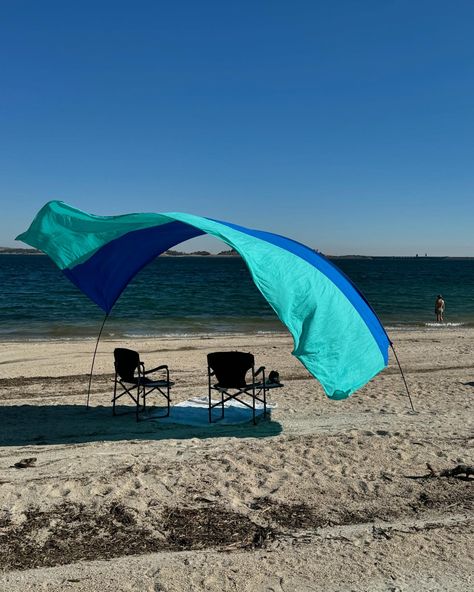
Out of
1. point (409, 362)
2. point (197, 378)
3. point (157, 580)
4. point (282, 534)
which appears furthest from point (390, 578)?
point (409, 362)

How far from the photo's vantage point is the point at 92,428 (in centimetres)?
681

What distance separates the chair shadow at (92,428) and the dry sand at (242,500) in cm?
3

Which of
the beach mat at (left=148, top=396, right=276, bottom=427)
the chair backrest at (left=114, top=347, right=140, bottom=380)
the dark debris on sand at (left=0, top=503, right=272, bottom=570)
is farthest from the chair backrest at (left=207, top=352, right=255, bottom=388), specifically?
the dark debris on sand at (left=0, top=503, right=272, bottom=570)

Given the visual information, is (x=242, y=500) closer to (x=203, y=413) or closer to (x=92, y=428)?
(x=92, y=428)

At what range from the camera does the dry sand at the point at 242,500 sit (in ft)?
11.5

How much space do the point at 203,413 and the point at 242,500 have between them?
299cm

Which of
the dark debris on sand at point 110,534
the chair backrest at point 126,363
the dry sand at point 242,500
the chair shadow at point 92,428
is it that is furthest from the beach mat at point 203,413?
the dark debris on sand at point 110,534

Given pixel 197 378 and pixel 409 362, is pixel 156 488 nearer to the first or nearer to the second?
pixel 197 378

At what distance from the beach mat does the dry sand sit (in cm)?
29

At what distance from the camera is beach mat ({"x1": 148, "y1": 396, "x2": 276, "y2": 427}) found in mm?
7070

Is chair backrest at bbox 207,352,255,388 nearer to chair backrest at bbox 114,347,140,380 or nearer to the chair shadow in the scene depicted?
the chair shadow

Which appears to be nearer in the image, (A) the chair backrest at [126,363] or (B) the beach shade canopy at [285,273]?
(B) the beach shade canopy at [285,273]

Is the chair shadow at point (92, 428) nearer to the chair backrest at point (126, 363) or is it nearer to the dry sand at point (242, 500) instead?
the dry sand at point (242, 500)

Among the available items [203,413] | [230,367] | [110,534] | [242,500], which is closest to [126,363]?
[203,413]
